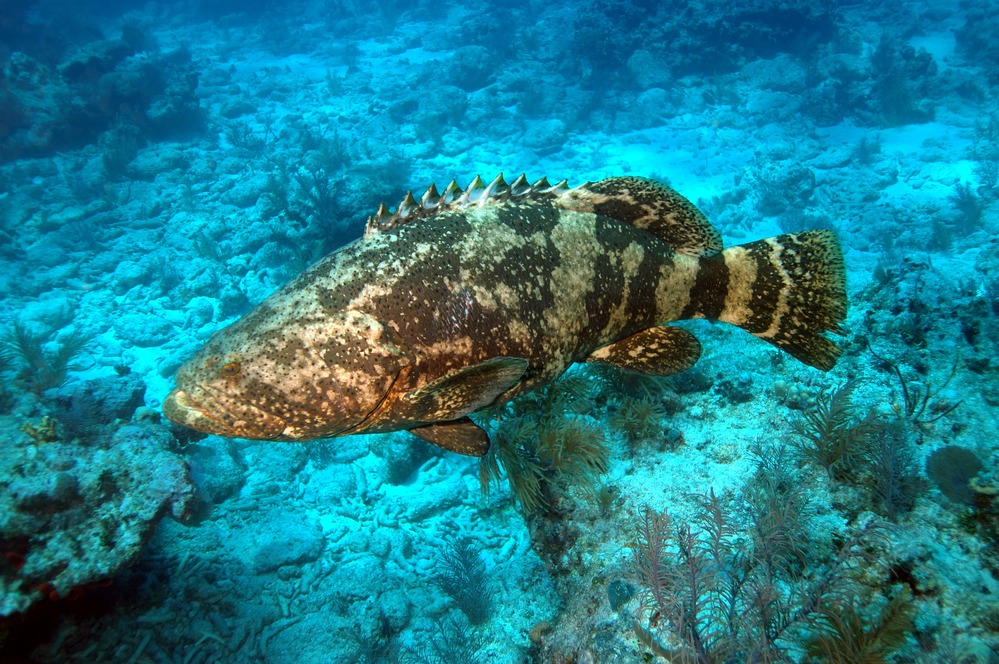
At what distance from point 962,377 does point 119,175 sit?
78.1ft

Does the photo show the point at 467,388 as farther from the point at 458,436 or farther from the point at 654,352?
the point at 654,352

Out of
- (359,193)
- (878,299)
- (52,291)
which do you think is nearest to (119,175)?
(52,291)

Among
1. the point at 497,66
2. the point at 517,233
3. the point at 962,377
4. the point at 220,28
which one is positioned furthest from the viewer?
the point at 220,28

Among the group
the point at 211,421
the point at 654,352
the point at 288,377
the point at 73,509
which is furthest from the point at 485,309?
the point at 73,509

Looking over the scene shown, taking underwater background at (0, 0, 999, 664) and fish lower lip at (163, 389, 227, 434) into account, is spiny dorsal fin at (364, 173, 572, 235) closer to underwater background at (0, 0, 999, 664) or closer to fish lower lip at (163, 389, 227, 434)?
fish lower lip at (163, 389, 227, 434)

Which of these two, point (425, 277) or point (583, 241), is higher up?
point (583, 241)

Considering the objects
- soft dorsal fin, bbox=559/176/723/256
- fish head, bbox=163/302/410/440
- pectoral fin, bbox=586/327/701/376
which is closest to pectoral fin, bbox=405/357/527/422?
fish head, bbox=163/302/410/440

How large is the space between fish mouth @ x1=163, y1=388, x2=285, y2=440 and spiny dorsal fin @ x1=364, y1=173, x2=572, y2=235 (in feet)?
4.60

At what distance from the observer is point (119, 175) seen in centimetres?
1747

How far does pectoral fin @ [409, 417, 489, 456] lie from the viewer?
3.33 metres

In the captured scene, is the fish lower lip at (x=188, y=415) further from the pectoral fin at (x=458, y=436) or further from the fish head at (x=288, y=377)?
the pectoral fin at (x=458, y=436)

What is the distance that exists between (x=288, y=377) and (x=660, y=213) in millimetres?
3021

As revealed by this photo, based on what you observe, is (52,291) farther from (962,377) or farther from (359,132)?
(962,377)

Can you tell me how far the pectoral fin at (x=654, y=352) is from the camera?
12.3 feet
